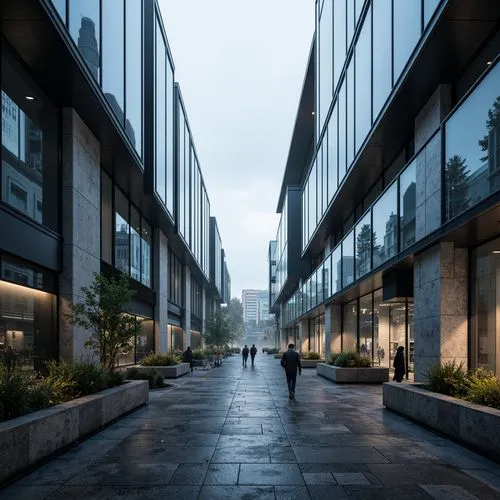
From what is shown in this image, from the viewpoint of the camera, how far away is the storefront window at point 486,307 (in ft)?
39.0

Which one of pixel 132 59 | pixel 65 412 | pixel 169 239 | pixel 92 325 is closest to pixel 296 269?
pixel 169 239

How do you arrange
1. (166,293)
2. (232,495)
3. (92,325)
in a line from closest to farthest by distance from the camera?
(232,495)
(92,325)
(166,293)

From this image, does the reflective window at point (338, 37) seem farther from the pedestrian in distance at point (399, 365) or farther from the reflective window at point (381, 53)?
the pedestrian in distance at point (399, 365)

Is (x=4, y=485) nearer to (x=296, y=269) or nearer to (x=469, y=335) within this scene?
(x=469, y=335)

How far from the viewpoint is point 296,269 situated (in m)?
48.8

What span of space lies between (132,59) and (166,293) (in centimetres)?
1687

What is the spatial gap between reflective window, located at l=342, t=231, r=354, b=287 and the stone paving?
10.2m

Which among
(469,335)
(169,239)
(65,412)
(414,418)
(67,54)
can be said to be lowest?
(414,418)

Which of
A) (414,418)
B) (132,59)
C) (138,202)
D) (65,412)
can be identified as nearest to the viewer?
(65,412)

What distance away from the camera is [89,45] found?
1588cm

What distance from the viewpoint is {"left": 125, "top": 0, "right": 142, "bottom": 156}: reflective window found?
21.0 meters

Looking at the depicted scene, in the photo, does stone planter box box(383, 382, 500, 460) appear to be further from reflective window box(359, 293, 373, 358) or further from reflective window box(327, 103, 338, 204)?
reflective window box(327, 103, 338, 204)

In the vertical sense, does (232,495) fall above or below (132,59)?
below

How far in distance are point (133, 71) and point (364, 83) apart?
9292 mm
